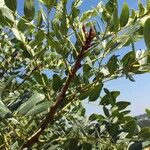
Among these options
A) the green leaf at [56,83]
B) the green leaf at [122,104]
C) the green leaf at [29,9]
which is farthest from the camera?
the green leaf at [122,104]

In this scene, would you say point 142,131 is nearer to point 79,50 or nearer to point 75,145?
point 75,145

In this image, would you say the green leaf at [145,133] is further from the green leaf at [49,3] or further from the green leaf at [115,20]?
the green leaf at [49,3]

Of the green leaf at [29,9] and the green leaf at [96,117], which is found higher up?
the green leaf at [29,9]

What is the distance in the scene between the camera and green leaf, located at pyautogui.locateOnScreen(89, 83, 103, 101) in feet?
4.53

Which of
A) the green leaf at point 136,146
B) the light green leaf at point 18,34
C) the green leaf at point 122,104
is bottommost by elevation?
the green leaf at point 136,146

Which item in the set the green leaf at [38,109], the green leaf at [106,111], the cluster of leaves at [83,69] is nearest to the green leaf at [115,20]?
the cluster of leaves at [83,69]

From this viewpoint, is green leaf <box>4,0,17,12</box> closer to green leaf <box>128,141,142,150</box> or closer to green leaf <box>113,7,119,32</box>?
green leaf <box>113,7,119,32</box>

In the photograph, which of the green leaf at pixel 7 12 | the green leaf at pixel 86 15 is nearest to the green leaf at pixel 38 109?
the green leaf at pixel 7 12

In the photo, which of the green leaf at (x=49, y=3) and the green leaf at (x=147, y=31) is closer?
the green leaf at (x=147, y=31)

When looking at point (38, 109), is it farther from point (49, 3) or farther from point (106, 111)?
point (106, 111)

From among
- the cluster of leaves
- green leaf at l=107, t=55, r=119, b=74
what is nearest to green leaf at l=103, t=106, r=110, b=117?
the cluster of leaves

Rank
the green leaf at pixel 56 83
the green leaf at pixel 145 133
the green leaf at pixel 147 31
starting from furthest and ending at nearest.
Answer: the green leaf at pixel 56 83, the green leaf at pixel 145 133, the green leaf at pixel 147 31

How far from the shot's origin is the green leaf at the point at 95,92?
1.38m

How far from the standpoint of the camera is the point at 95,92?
1.46 meters
